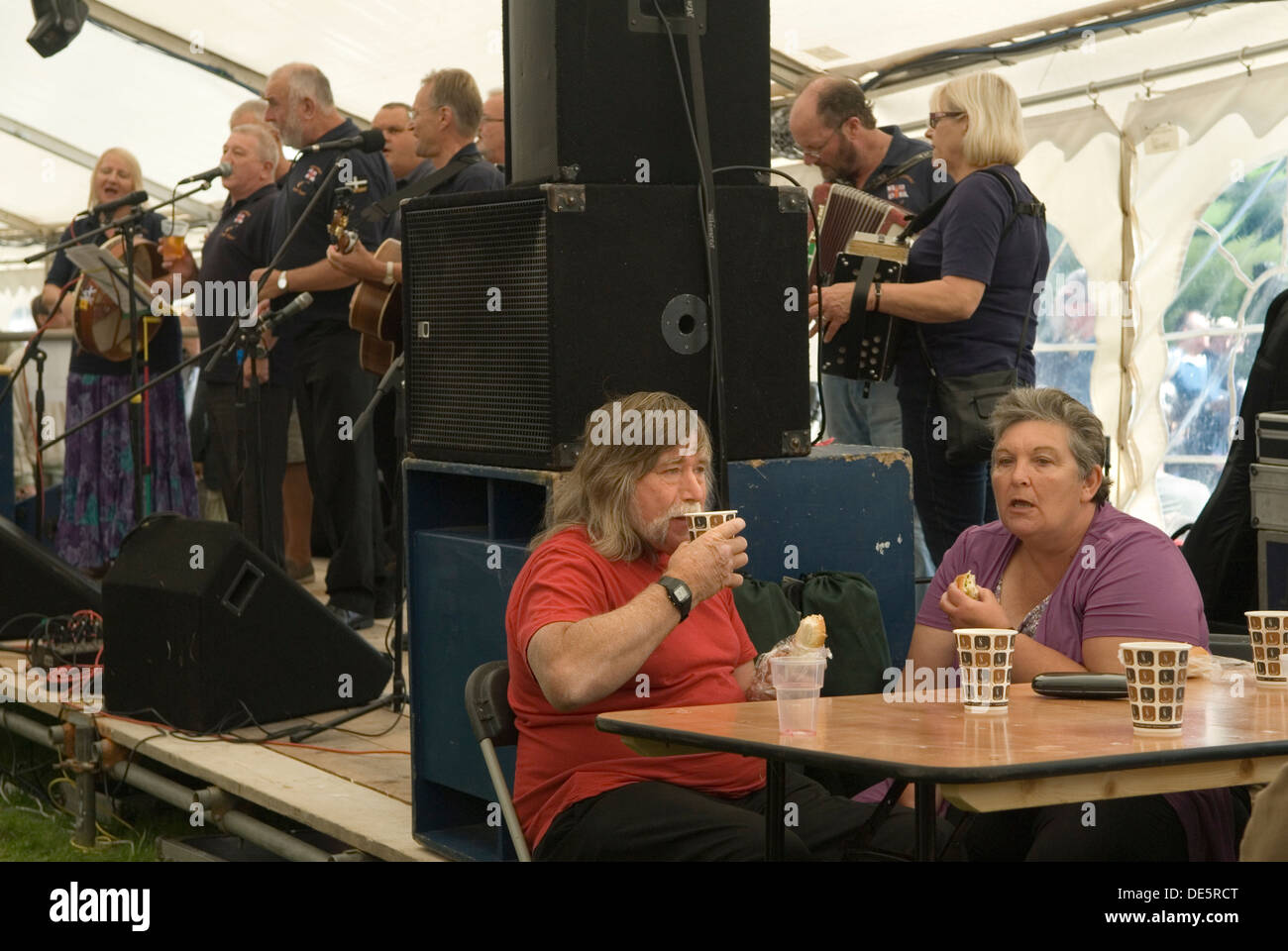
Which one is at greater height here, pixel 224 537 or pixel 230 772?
pixel 224 537

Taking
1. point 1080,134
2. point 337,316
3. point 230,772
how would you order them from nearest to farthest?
point 230,772 < point 337,316 < point 1080,134

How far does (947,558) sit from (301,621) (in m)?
2.22

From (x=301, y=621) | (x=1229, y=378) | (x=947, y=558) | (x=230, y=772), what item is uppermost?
(x=1229, y=378)

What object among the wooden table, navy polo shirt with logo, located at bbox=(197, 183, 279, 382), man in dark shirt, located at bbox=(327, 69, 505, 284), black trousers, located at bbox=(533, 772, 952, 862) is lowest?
black trousers, located at bbox=(533, 772, 952, 862)

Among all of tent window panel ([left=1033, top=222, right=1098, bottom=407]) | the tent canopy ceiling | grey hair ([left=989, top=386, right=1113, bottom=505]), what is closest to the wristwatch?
grey hair ([left=989, top=386, right=1113, bottom=505])

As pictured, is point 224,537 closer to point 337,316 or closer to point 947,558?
point 337,316

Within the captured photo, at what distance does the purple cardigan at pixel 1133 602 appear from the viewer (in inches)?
106

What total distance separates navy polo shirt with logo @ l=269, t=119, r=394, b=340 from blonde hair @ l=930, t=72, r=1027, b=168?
7.10ft

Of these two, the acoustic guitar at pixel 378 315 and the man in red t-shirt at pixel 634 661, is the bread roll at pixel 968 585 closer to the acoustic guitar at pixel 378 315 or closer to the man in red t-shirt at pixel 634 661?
the man in red t-shirt at pixel 634 661

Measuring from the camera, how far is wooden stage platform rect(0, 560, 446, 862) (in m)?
3.68

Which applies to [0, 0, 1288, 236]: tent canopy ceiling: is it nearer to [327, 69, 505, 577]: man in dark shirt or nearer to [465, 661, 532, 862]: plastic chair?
[327, 69, 505, 577]: man in dark shirt

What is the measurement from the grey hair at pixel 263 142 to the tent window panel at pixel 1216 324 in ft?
12.0
